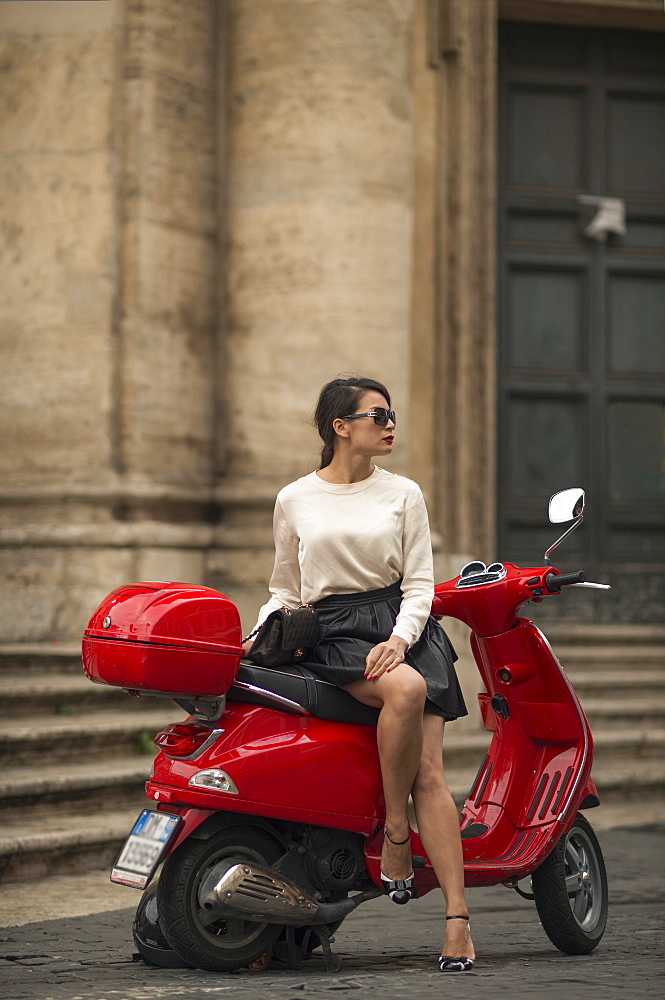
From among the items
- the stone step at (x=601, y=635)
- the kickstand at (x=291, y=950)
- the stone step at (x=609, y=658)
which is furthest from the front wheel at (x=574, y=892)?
the stone step at (x=601, y=635)

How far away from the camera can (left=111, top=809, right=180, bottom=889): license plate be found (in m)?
3.91

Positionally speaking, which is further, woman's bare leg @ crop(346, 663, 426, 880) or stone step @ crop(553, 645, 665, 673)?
stone step @ crop(553, 645, 665, 673)

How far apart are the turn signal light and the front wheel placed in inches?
44.6

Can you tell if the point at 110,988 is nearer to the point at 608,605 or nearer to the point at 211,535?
the point at 211,535

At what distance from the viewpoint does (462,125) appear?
9.56 meters

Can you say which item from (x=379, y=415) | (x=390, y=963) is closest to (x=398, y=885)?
(x=390, y=963)

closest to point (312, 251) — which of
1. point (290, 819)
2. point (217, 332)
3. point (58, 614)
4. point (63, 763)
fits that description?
point (217, 332)

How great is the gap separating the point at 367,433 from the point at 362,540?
32 cm

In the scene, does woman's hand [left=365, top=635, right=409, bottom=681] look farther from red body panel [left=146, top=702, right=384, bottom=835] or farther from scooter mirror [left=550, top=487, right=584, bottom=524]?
scooter mirror [left=550, top=487, right=584, bottom=524]

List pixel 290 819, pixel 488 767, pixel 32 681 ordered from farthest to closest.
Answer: pixel 32 681 → pixel 488 767 → pixel 290 819

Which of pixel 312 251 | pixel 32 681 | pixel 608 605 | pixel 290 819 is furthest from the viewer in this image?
pixel 608 605

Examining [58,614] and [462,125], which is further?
[462,125]

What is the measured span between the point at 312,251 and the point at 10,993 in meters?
5.46

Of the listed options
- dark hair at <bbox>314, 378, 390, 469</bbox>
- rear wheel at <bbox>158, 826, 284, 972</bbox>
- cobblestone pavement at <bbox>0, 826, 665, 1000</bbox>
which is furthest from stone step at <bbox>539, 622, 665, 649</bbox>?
rear wheel at <bbox>158, 826, 284, 972</bbox>
